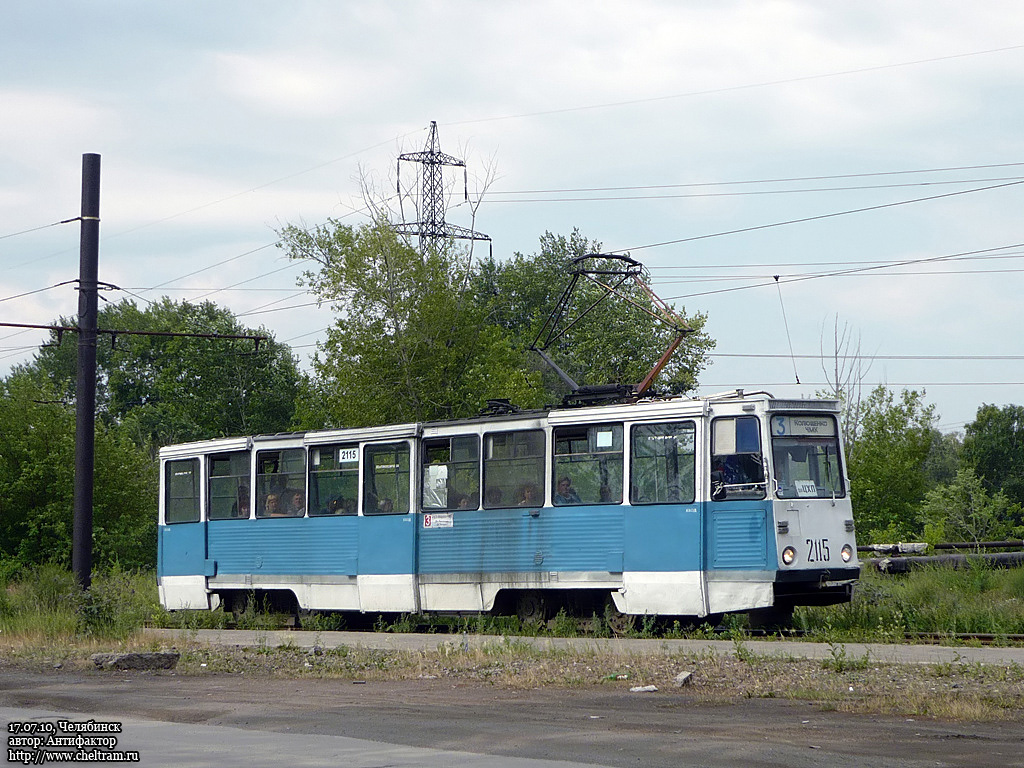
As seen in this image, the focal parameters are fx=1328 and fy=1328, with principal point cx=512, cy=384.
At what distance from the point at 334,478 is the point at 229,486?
107 inches

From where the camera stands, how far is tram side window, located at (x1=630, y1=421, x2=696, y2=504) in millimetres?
17141

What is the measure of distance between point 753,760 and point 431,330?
30.8 m

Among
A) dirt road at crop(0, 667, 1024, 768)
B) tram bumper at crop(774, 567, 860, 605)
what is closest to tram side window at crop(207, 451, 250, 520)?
dirt road at crop(0, 667, 1024, 768)

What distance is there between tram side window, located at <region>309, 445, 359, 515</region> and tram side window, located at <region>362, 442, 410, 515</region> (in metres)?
0.27

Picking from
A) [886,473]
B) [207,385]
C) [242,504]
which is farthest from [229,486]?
[207,385]

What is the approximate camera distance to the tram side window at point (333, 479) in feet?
68.8

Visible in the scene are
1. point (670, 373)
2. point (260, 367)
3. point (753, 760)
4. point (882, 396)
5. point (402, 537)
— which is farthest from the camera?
point (260, 367)

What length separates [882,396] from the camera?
47.0 meters

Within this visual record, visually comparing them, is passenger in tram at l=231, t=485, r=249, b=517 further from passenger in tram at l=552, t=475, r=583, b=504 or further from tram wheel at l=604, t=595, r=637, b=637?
tram wheel at l=604, t=595, r=637, b=637

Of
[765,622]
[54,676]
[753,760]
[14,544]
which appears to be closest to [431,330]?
[14,544]

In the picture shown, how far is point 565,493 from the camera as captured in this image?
18453 millimetres

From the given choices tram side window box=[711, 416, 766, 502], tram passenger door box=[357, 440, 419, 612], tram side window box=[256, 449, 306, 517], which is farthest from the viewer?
tram side window box=[256, 449, 306, 517]

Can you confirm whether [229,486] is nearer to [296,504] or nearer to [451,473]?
[296,504]

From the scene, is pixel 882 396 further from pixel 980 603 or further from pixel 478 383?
pixel 980 603
